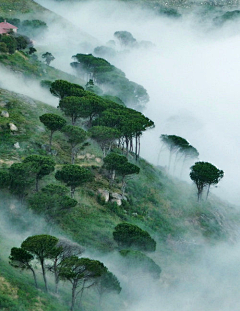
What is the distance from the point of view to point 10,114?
80.3 m

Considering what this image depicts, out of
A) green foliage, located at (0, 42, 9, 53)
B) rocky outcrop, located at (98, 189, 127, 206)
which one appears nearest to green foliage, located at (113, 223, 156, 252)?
rocky outcrop, located at (98, 189, 127, 206)

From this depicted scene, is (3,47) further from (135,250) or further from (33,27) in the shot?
(135,250)

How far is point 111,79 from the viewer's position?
13212 cm

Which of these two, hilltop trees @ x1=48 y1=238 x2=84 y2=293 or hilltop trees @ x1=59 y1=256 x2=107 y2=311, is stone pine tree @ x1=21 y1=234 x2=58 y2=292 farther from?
hilltop trees @ x1=59 y1=256 x2=107 y2=311

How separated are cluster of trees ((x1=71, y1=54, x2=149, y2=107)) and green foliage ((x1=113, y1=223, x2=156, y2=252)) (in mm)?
79587

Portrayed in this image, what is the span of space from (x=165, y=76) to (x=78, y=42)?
40.3 m

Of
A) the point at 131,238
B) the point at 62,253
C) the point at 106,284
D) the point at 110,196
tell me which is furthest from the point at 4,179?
the point at 110,196

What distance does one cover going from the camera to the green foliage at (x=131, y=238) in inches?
2201

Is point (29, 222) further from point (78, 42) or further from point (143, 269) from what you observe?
point (78, 42)

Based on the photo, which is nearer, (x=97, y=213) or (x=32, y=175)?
(x=32, y=175)

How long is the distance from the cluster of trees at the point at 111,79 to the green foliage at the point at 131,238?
79.6 meters

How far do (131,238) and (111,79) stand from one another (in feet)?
273

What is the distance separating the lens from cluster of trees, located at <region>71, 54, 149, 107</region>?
132500 mm

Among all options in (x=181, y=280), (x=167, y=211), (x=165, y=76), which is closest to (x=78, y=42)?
(x=165, y=76)
